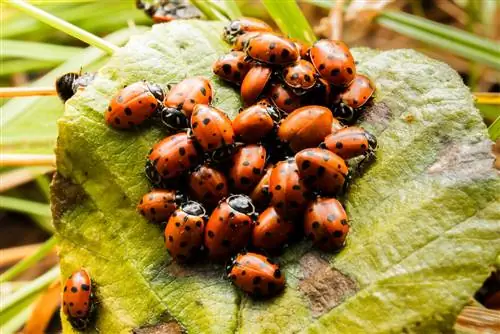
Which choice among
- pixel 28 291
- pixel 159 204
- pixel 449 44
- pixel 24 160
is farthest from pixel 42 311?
pixel 449 44

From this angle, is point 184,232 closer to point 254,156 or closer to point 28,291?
point 254,156

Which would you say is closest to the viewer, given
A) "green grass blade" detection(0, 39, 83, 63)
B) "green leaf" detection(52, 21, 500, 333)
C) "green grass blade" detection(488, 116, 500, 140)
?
"green leaf" detection(52, 21, 500, 333)

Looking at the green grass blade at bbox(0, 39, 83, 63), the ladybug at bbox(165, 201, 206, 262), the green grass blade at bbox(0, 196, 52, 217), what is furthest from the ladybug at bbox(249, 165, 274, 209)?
the green grass blade at bbox(0, 39, 83, 63)

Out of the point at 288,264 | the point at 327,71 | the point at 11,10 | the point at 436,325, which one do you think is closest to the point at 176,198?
the point at 288,264

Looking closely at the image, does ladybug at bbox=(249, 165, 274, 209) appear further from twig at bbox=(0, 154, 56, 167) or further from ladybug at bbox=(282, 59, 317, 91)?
twig at bbox=(0, 154, 56, 167)

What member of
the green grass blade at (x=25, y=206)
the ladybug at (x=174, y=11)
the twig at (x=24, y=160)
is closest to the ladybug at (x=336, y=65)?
the ladybug at (x=174, y=11)

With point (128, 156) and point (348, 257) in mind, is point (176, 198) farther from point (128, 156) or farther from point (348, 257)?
point (348, 257)
